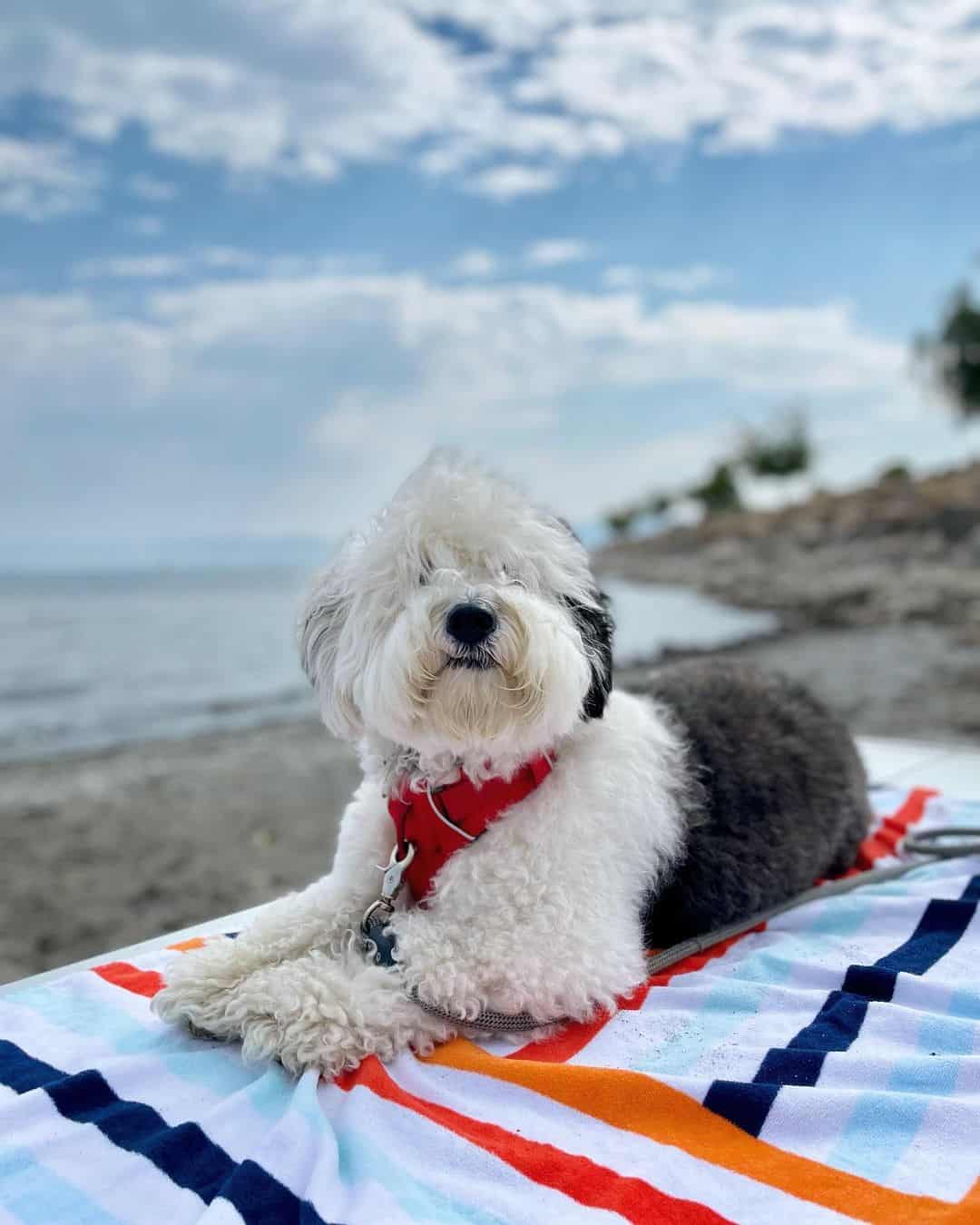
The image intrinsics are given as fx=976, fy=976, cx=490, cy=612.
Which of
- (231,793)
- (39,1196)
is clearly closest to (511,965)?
(39,1196)

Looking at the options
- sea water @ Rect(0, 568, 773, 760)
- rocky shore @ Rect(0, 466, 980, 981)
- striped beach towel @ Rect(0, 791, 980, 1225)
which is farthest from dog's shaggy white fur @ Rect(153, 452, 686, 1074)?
rocky shore @ Rect(0, 466, 980, 981)

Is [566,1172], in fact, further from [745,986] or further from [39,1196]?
[39,1196]

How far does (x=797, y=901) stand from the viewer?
2.88m

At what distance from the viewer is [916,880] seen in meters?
3.10

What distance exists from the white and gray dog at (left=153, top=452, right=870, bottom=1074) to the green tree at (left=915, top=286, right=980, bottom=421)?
3533 cm

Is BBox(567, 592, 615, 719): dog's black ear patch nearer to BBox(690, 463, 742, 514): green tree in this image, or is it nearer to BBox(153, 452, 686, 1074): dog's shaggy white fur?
BBox(153, 452, 686, 1074): dog's shaggy white fur

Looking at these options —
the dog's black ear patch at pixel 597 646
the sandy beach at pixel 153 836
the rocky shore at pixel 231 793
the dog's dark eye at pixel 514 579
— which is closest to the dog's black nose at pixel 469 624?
the dog's dark eye at pixel 514 579

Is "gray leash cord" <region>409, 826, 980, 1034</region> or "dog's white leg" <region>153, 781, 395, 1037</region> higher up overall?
"dog's white leg" <region>153, 781, 395, 1037</region>

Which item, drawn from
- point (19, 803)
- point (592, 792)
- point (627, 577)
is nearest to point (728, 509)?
point (627, 577)

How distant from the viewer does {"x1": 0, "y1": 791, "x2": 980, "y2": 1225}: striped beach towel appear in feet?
5.66

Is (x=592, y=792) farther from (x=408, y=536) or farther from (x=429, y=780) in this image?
(x=408, y=536)

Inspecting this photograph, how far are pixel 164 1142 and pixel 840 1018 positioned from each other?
1501 mm

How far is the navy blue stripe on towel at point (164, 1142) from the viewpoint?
1.72 metres

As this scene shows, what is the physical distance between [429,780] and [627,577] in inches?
1146
